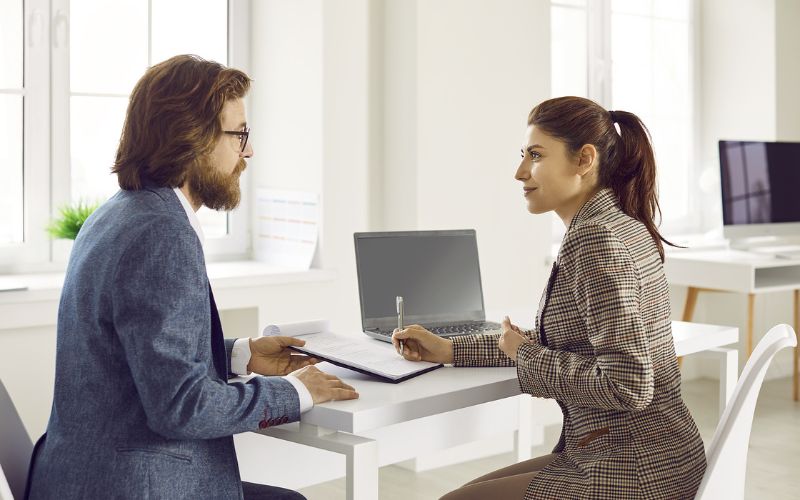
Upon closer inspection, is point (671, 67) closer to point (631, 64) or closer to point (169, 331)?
point (631, 64)

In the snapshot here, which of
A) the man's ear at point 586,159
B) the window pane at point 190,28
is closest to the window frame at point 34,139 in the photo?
the window pane at point 190,28

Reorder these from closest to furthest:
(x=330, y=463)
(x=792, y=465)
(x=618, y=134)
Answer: (x=618, y=134)
(x=330, y=463)
(x=792, y=465)

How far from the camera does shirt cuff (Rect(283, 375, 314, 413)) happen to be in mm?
1750

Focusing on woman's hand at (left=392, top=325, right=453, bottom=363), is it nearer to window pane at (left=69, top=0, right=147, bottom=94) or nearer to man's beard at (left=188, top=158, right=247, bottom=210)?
man's beard at (left=188, top=158, right=247, bottom=210)

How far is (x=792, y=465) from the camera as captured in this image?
3.85 metres

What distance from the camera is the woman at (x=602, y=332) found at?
1751mm

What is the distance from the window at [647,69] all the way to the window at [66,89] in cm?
196

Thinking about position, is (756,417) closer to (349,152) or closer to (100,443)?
(349,152)

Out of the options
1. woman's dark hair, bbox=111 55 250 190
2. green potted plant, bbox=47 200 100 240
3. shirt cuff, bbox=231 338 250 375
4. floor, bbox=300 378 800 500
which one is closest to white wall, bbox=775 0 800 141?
floor, bbox=300 378 800 500

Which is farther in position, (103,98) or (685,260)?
(685,260)

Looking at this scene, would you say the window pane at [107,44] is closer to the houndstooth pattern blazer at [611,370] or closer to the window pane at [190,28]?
the window pane at [190,28]

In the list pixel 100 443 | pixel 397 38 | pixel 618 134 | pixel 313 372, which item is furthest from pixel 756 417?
pixel 100 443

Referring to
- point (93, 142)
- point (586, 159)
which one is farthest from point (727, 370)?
point (93, 142)

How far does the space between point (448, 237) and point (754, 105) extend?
3338mm
